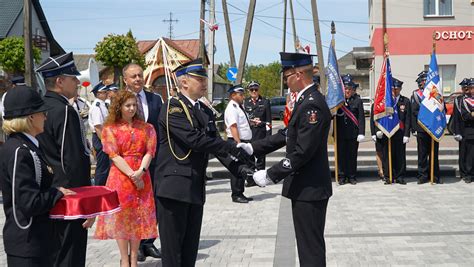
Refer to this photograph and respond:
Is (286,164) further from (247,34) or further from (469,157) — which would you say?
(247,34)

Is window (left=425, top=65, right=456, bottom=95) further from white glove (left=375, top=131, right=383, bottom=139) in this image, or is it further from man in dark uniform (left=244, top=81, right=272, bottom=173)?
man in dark uniform (left=244, top=81, right=272, bottom=173)

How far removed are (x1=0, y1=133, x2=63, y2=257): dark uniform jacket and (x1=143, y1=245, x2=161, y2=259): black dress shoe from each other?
322cm

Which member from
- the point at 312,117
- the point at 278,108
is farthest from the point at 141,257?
the point at 278,108

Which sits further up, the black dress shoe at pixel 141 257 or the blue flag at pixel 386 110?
the blue flag at pixel 386 110

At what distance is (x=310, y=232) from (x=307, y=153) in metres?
0.66

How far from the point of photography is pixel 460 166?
1299 cm

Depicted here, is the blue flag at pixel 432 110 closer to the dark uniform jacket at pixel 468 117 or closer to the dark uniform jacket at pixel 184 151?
the dark uniform jacket at pixel 468 117

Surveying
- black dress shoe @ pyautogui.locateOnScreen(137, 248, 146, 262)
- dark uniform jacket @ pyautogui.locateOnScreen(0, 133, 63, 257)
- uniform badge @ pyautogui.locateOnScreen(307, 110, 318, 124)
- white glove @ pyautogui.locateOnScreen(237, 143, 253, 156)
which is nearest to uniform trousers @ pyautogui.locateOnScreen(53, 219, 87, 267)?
dark uniform jacket @ pyautogui.locateOnScreen(0, 133, 63, 257)

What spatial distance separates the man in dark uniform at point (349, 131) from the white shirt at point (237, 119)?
2830 mm

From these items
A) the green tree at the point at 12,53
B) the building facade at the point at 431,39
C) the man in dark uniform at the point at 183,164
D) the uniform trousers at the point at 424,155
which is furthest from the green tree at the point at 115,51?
the man in dark uniform at the point at 183,164

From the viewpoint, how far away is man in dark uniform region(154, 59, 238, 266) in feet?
16.4

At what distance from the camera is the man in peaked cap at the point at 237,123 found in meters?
10.6

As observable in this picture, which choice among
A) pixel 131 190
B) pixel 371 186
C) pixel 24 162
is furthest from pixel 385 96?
pixel 24 162

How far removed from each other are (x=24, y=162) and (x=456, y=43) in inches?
1055
